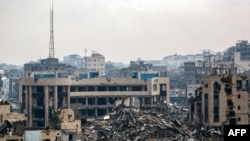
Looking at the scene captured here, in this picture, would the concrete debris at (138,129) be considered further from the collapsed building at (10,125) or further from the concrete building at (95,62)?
the concrete building at (95,62)

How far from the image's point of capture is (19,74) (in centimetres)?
10956

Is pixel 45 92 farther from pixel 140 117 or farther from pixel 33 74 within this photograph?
pixel 140 117

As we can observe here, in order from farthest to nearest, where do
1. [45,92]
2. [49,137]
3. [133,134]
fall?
[45,92] < [133,134] < [49,137]

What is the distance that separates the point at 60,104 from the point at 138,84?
6.32m

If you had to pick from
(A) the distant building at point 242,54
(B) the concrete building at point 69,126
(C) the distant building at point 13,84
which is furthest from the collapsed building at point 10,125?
(A) the distant building at point 242,54

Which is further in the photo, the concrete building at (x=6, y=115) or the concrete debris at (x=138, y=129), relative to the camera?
the concrete building at (x=6, y=115)

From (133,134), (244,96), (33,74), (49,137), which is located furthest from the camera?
(33,74)

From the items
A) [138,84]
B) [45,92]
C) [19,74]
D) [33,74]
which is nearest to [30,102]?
[45,92]

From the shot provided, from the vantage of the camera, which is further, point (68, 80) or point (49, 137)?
point (68, 80)

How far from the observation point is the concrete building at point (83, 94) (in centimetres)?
5144

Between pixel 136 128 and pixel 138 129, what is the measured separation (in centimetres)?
21

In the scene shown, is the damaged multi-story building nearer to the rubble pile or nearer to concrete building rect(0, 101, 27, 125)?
the rubble pile

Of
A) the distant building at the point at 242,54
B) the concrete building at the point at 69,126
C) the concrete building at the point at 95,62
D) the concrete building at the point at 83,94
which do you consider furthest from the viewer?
the concrete building at the point at 95,62

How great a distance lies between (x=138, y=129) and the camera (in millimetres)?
35375
